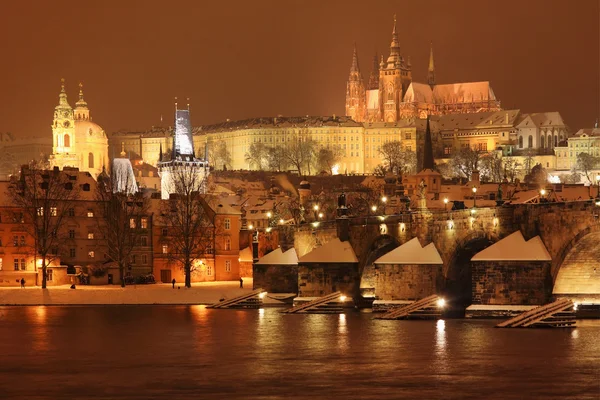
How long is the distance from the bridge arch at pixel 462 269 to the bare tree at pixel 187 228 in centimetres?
2428

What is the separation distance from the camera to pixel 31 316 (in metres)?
71.9

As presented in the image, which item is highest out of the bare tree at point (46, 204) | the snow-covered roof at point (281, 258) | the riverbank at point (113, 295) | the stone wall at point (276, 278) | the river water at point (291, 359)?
the bare tree at point (46, 204)

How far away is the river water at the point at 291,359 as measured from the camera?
1662 inches

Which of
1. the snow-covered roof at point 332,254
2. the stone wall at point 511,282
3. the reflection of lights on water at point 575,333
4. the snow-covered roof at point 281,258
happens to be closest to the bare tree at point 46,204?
the snow-covered roof at point 281,258

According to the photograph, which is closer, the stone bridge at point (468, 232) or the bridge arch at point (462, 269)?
the stone bridge at point (468, 232)

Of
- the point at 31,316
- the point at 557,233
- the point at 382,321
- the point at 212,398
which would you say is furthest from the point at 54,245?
the point at 212,398

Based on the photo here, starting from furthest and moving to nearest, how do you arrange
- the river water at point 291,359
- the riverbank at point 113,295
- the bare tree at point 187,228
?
the bare tree at point 187,228, the riverbank at point 113,295, the river water at point 291,359

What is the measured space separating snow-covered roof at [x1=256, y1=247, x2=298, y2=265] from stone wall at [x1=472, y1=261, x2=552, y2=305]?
2444 cm

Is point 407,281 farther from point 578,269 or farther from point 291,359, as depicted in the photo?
point 291,359

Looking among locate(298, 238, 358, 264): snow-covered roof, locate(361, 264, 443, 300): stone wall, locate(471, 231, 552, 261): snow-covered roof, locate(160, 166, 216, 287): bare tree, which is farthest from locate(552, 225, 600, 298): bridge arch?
locate(160, 166, 216, 287): bare tree

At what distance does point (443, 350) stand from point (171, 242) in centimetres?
5137

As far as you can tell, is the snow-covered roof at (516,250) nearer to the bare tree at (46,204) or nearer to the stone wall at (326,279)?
the stone wall at (326,279)

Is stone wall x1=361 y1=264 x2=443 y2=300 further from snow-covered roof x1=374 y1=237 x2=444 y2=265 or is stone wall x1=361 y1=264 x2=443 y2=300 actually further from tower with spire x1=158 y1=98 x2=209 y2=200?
tower with spire x1=158 y1=98 x2=209 y2=200

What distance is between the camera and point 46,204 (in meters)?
92.9
